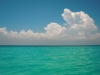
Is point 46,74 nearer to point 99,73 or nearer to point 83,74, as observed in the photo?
point 83,74

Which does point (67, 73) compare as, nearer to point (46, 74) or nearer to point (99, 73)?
point (46, 74)

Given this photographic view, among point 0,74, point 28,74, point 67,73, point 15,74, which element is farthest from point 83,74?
point 0,74

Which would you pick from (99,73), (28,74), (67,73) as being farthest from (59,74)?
(99,73)

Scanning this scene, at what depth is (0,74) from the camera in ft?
24.1

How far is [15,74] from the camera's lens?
7.29m

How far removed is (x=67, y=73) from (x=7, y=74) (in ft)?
10.6

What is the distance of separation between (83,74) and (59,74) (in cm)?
129

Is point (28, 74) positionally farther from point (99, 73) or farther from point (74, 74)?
point (99, 73)

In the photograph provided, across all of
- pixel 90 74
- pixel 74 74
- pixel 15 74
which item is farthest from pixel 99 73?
pixel 15 74

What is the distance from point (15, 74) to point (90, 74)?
13.1 ft

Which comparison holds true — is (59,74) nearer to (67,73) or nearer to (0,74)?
(67,73)

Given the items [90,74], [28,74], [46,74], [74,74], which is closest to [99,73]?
[90,74]

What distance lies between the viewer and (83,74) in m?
7.47

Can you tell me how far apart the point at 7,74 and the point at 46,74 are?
207cm
